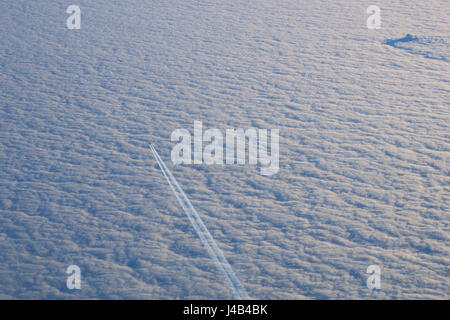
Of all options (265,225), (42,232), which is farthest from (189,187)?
(42,232)

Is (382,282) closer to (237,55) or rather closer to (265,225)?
(265,225)

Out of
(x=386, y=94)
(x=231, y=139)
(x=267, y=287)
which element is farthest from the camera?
(x=386, y=94)

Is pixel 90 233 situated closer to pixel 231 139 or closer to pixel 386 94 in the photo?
pixel 231 139

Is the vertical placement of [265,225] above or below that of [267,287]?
above

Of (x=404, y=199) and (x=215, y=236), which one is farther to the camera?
(x=404, y=199)
